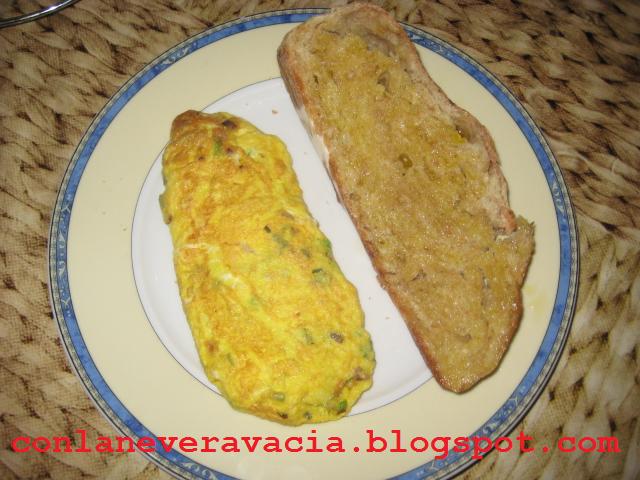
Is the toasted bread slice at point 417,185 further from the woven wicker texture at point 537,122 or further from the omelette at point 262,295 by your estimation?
the woven wicker texture at point 537,122

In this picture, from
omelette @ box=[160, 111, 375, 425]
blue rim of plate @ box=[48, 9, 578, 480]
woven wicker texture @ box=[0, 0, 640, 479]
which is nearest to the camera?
omelette @ box=[160, 111, 375, 425]

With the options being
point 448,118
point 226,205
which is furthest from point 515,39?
point 226,205

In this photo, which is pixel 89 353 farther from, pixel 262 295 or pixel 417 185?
pixel 417 185

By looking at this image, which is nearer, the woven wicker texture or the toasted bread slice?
the toasted bread slice

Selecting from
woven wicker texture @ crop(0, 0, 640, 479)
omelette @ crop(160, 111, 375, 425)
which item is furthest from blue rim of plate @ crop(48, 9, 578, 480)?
omelette @ crop(160, 111, 375, 425)

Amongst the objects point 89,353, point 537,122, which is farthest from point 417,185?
point 89,353

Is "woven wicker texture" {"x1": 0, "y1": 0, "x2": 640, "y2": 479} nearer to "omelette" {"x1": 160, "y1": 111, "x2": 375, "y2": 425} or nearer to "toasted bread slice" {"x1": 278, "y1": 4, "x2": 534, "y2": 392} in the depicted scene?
"toasted bread slice" {"x1": 278, "y1": 4, "x2": 534, "y2": 392}

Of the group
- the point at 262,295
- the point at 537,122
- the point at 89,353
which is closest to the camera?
the point at 262,295
